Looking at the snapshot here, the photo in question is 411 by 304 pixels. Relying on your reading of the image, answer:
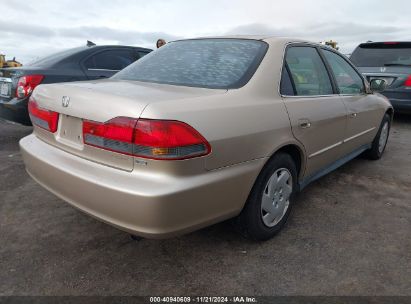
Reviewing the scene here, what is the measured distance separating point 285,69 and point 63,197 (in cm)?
183

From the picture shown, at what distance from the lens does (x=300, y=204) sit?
3531 mm

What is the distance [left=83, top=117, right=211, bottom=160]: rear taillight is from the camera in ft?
6.50

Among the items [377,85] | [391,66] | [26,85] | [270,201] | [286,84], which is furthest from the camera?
[391,66]

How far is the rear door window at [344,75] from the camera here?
368cm

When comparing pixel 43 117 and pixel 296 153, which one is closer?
pixel 43 117

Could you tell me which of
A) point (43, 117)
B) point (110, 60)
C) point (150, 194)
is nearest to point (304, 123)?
point (150, 194)

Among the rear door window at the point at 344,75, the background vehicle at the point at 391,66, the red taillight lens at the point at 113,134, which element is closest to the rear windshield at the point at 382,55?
the background vehicle at the point at 391,66

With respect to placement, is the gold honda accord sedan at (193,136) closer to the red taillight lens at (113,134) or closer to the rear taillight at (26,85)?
the red taillight lens at (113,134)

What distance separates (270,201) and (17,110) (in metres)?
3.78

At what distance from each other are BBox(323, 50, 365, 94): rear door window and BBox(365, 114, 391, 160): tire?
0.93 meters

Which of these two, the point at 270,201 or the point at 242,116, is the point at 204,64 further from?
the point at 270,201

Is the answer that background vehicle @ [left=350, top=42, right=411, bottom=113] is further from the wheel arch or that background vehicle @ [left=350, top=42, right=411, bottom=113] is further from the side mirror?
the wheel arch

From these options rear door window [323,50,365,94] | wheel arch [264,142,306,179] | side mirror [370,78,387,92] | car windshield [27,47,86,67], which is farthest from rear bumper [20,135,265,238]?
car windshield [27,47,86,67]

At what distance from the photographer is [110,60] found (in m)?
6.12
